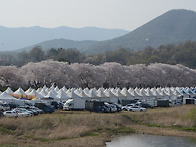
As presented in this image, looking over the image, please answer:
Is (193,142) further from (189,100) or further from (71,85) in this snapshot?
(71,85)

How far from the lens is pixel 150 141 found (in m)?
27.2

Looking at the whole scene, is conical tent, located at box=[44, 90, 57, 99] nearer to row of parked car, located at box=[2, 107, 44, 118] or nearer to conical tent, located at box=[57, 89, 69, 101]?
conical tent, located at box=[57, 89, 69, 101]

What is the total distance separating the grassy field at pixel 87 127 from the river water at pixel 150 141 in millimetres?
1074

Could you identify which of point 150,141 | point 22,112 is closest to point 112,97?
point 22,112

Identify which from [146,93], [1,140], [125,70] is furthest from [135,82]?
[1,140]

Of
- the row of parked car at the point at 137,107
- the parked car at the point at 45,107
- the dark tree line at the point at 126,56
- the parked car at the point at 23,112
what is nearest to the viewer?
the parked car at the point at 23,112

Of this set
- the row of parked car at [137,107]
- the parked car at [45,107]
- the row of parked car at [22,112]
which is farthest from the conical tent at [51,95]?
the row of parked car at [137,107]

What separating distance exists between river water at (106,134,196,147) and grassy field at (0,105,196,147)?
1.07 metres

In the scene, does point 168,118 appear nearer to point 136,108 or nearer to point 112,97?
point 136,108

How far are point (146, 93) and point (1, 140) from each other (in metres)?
30.7

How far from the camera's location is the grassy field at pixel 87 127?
81.4ft

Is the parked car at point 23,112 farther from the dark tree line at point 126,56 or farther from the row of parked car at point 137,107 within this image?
the dark tree line at point 126,56

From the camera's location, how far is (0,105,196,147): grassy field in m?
24.8

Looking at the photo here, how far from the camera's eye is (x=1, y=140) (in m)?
22.4
